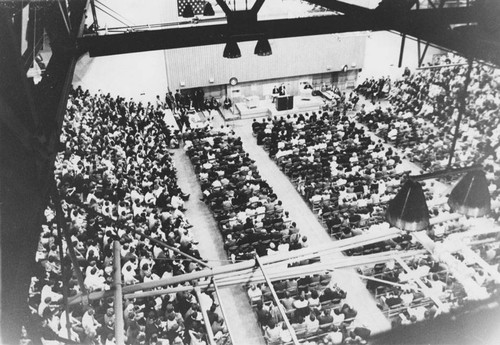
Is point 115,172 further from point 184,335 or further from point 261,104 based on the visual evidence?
point 261,104

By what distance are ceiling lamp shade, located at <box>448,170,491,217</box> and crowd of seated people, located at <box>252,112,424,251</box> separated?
8665 millimetres

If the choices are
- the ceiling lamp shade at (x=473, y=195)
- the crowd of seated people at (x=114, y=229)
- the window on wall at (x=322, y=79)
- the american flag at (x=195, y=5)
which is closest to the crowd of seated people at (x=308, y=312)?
the crowd of seated people at (x=114, y=229)

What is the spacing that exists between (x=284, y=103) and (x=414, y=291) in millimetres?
16657

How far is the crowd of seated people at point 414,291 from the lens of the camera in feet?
33.6

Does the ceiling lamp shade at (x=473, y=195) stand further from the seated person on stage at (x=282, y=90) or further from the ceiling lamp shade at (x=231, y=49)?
the seated person on stage at (x=282, y=90)

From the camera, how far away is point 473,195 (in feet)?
12.4

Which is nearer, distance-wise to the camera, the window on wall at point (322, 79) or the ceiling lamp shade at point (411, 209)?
the ceiling lamp shade at point (411, 209)

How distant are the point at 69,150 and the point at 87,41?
1233 cm

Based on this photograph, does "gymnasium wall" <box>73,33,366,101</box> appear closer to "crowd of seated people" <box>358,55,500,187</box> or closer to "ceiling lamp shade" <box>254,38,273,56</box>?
"crowd of seated people" <box>358,55,500,187</box>

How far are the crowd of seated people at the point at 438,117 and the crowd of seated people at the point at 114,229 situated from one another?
1087 cm

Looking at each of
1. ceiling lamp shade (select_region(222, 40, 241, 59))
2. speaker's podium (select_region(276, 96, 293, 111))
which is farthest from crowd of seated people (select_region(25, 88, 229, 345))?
speaker's podium (select_region(276, 96, 293, 111))

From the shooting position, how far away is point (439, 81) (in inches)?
1086

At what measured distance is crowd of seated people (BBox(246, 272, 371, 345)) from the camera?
978 cm

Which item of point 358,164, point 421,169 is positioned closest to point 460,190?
point 358,164
